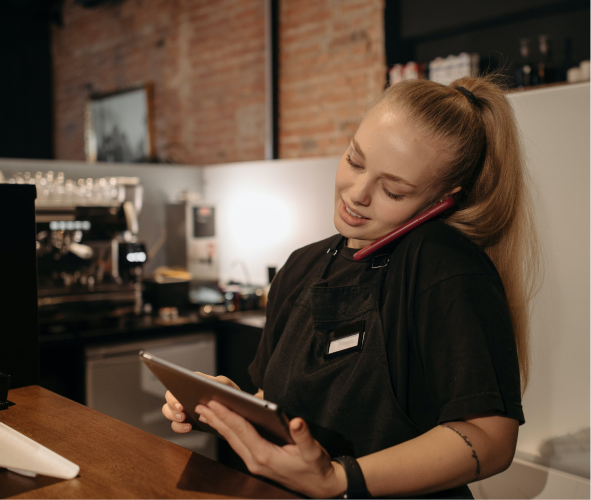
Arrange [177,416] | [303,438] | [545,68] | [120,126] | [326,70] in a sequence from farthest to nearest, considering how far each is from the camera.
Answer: [120,126] → [326,70] → [545,68] → [177,416] → [303,438]

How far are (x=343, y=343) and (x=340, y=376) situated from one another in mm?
67

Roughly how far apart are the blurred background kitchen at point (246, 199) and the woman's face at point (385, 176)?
39 centimetres

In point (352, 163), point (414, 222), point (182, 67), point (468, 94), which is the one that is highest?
point (182, 67)

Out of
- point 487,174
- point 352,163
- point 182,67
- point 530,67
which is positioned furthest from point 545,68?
point 182,67

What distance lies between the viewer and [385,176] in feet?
3.58

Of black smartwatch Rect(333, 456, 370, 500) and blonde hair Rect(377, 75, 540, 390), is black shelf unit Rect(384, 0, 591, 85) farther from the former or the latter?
black smartwatch Rect(333, 456, 370, 500)

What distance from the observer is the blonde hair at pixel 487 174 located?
1.10 meters

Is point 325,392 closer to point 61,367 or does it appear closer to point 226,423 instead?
point 226,423

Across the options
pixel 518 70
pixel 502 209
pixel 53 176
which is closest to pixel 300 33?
pixel 518 70

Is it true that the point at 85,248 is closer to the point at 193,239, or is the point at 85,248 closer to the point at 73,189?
the point at 73,189

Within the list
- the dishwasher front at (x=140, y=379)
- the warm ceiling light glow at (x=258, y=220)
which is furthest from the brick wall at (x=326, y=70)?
the dishwasher front at (x=140, y=379)

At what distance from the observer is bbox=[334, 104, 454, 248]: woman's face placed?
107 centimetres

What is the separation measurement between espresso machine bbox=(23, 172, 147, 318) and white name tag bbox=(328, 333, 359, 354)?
2002mm

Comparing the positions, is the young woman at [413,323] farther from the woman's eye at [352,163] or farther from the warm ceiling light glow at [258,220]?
the warm ceiling light glow at [258,220]
